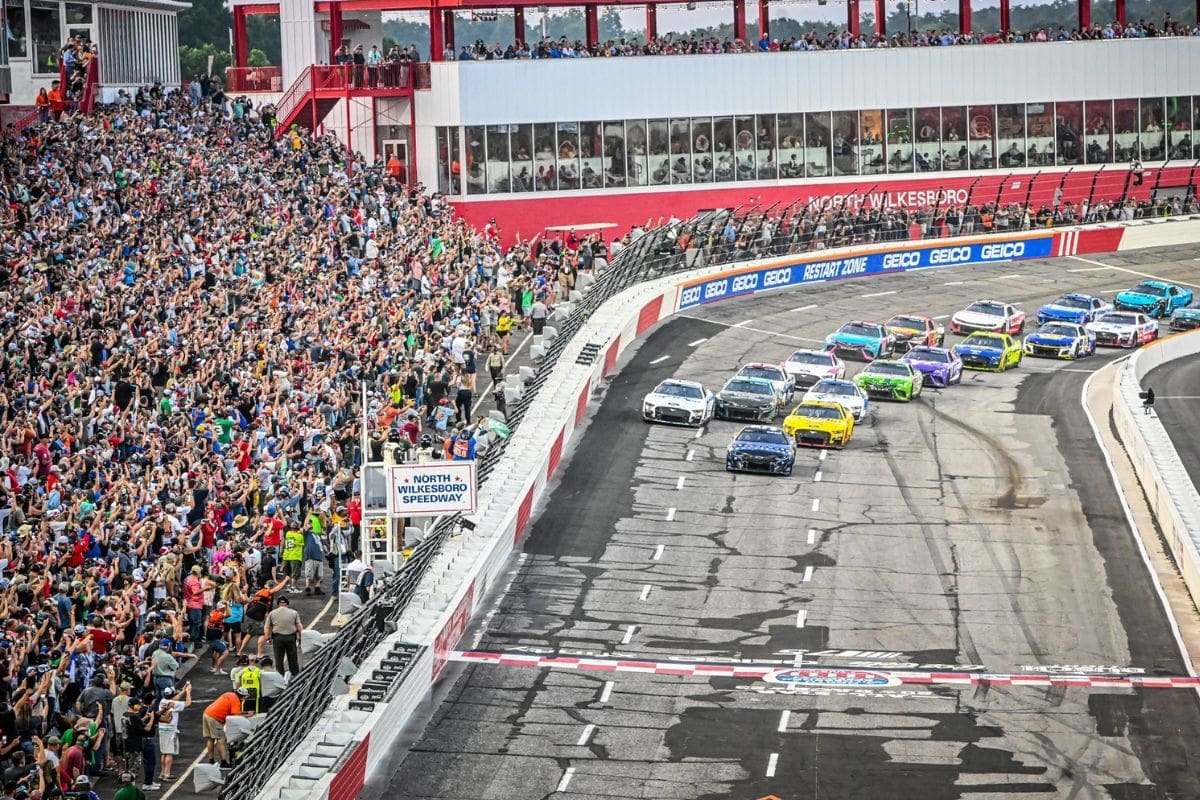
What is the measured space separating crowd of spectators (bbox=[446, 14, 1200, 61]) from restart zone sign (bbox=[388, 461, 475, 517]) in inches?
1576

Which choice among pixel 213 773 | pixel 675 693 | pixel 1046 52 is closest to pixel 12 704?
pixel 213 773

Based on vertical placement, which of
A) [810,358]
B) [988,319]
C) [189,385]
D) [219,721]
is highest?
[189,385]

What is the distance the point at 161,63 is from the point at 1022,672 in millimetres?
44545

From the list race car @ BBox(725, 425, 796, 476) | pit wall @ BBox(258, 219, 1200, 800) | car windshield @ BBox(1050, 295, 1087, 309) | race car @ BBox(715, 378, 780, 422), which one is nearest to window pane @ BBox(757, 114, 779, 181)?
pit wall @ BBox(258, 219, 1200, 800)

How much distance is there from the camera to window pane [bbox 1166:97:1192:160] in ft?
249

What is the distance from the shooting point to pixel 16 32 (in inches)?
2194

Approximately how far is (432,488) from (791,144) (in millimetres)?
44254

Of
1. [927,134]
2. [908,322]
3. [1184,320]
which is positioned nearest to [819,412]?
[908,322]

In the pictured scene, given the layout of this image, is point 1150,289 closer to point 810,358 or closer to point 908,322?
point 908,322

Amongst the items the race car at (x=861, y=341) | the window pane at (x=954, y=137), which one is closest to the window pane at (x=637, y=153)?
the window pane at (x=954, y=137)

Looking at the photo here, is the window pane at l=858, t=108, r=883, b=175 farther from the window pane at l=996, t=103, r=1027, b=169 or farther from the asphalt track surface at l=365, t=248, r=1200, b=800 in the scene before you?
the asphalt track surface at l=365, t=248, r=1200, b=800

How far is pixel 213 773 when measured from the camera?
76.1 ft

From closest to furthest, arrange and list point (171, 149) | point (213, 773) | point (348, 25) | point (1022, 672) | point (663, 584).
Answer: point (213, 773)
point (1022, 672)
point (663, 584)
point (171, 149)
point (348, 25)

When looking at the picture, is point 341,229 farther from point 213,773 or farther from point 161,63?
point 213,773
